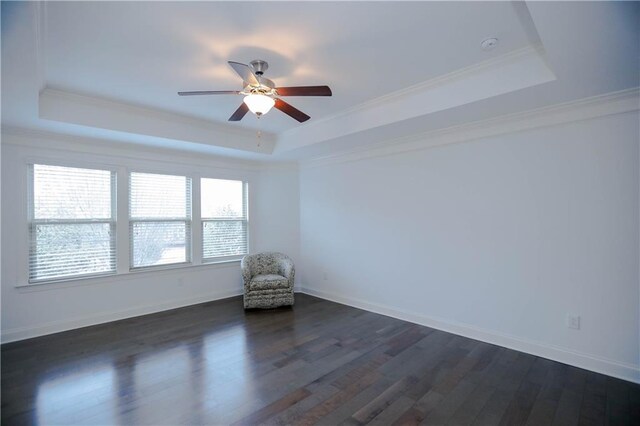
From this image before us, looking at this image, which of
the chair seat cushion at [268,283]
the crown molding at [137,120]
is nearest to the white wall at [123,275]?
the crown molding at [137,120]

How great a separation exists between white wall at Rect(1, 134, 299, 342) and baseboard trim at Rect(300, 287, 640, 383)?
94.4 inches

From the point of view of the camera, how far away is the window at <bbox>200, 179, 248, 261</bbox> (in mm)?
5555

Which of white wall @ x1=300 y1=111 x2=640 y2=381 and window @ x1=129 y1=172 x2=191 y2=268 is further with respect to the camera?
window @ x1=129 y1=172 x2=191 y2=268

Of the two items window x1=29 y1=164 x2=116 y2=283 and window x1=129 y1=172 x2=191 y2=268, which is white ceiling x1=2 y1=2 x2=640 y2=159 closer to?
window x1=29 y1=164 x2=116 y2=283

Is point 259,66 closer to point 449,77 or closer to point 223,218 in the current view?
point 449,77

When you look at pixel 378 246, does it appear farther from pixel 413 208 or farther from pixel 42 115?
pixel 42 115

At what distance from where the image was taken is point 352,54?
2.66 metres

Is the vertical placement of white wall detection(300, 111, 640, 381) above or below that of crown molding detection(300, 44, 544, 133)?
below

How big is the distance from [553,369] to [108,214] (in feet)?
18.5

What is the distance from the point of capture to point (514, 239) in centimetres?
351

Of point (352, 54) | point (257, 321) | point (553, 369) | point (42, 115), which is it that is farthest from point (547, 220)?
point (42, 115)

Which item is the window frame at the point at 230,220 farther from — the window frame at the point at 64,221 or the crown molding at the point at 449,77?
the crown molding at the point at 449,77

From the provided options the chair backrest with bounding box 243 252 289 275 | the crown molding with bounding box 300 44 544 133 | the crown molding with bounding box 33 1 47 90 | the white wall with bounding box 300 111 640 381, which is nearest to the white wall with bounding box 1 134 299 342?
the chair backrest with bounding box 243 252 289 275

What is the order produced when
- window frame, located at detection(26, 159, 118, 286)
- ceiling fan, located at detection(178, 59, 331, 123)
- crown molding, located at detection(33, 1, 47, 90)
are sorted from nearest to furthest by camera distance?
1. crown molding, located at detection(33, 1, 47, 90)
2. ceiling fan, located at detection(178, 59, 331, 123)
3. window frame, located at detection(26, 159, 118, 286)
